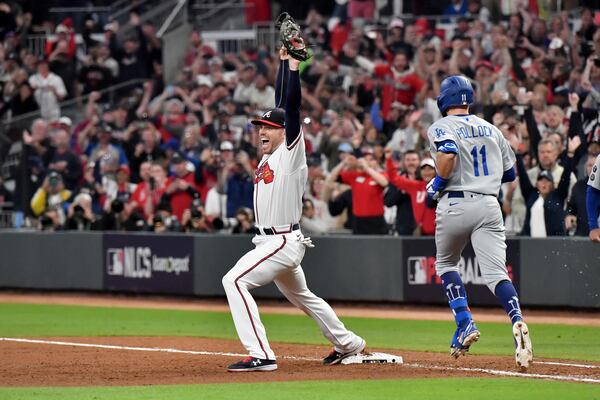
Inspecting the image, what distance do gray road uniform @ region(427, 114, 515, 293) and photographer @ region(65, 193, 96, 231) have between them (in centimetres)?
1151

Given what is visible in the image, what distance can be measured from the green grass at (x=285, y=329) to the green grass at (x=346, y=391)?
253 cm

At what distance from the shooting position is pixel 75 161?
21141 mm

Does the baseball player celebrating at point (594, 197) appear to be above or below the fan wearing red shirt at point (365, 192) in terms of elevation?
above

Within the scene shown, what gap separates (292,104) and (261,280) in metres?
1.45

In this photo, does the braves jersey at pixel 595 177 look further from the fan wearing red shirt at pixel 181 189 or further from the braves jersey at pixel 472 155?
the fan wearing red shirt at pixel 181 189

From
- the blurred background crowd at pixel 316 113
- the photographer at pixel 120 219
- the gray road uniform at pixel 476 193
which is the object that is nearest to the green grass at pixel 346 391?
the gray road uniform at pixel 476 193

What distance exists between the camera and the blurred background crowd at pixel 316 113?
54.5 feet

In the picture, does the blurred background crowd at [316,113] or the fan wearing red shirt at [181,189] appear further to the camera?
the fan wearing red shirt at [181,189]

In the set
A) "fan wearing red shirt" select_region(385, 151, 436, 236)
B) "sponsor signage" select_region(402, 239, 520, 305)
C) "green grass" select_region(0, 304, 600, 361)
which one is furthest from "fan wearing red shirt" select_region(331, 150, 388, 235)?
"green grass" select_region(0, 304, 600, 361)

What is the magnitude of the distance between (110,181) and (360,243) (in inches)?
221

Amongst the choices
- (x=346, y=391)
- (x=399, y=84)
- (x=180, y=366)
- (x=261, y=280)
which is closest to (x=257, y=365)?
(x=261, y=280)

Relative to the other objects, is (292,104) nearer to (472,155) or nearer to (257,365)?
(472,155)

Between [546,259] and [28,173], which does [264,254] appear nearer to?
[546,259]

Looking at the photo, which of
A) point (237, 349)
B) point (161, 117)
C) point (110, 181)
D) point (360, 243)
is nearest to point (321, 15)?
point (161, 117)
